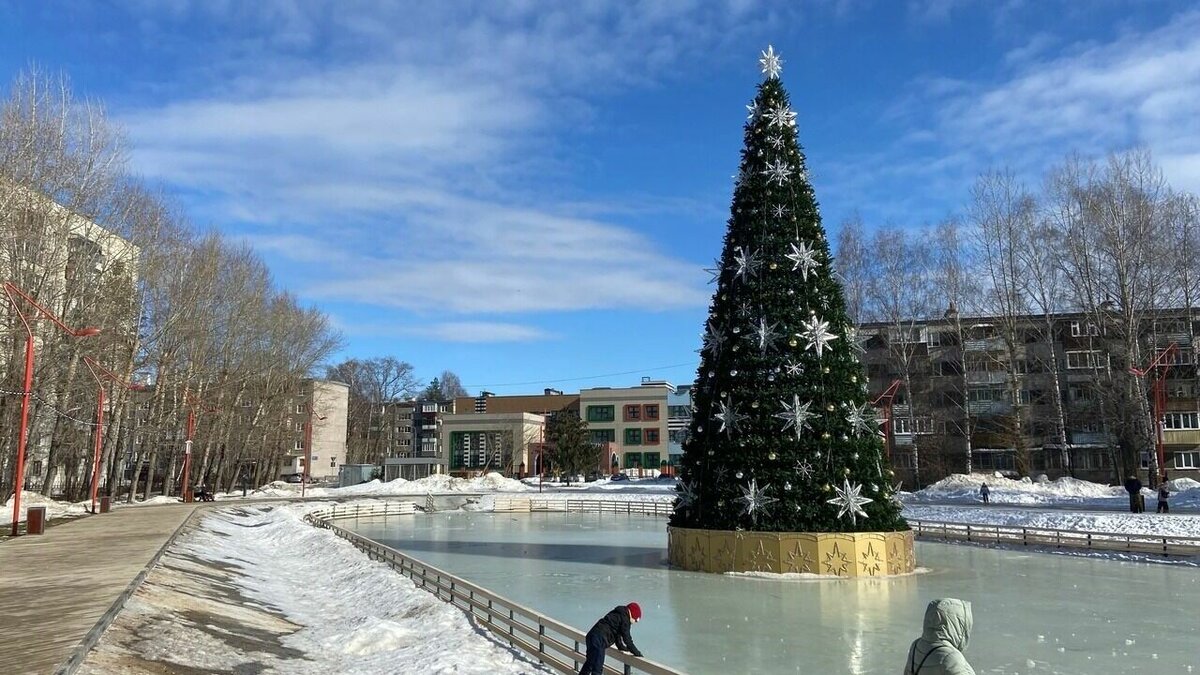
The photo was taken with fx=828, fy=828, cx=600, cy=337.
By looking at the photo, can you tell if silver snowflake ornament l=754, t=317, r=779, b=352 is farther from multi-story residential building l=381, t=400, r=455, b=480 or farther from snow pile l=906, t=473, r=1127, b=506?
multi-story residential building l=381, t=400, r=455, b=480

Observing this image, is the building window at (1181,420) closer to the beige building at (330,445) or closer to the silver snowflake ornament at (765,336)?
the silver snowflake ornament at (765,336)

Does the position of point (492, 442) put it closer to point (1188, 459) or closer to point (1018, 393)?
point (1018, 393)

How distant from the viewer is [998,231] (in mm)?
49812

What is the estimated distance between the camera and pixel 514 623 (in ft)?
39.6

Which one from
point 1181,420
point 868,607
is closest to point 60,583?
point 868,607

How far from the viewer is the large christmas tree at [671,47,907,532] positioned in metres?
19.5

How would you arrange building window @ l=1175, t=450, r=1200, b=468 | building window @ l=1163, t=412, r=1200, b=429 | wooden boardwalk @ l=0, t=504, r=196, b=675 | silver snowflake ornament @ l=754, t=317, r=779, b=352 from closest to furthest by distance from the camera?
1. wooden boardwalk @ l=0, t=504, r=196, b=675
2. silver snowflake ornament @ l=754, t=317, r=779, b=352
3. building window @ l=1163, t=412, r=1200, b=429
4. building window @ l=1175, t=450, r=1200, b=468

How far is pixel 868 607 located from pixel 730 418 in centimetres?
612

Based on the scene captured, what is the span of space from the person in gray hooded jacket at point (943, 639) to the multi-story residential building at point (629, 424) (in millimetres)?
95567

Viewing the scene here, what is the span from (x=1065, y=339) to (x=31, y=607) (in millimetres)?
63137

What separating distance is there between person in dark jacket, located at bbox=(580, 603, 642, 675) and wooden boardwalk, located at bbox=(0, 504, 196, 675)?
18.1 ft

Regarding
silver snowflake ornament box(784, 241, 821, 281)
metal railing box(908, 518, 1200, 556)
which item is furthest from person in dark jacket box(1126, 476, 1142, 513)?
silver snowflake ornament box(784, 241, 821, 281)

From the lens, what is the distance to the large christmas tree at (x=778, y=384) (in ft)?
63.8

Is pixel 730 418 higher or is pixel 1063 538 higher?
pixel 730 418
